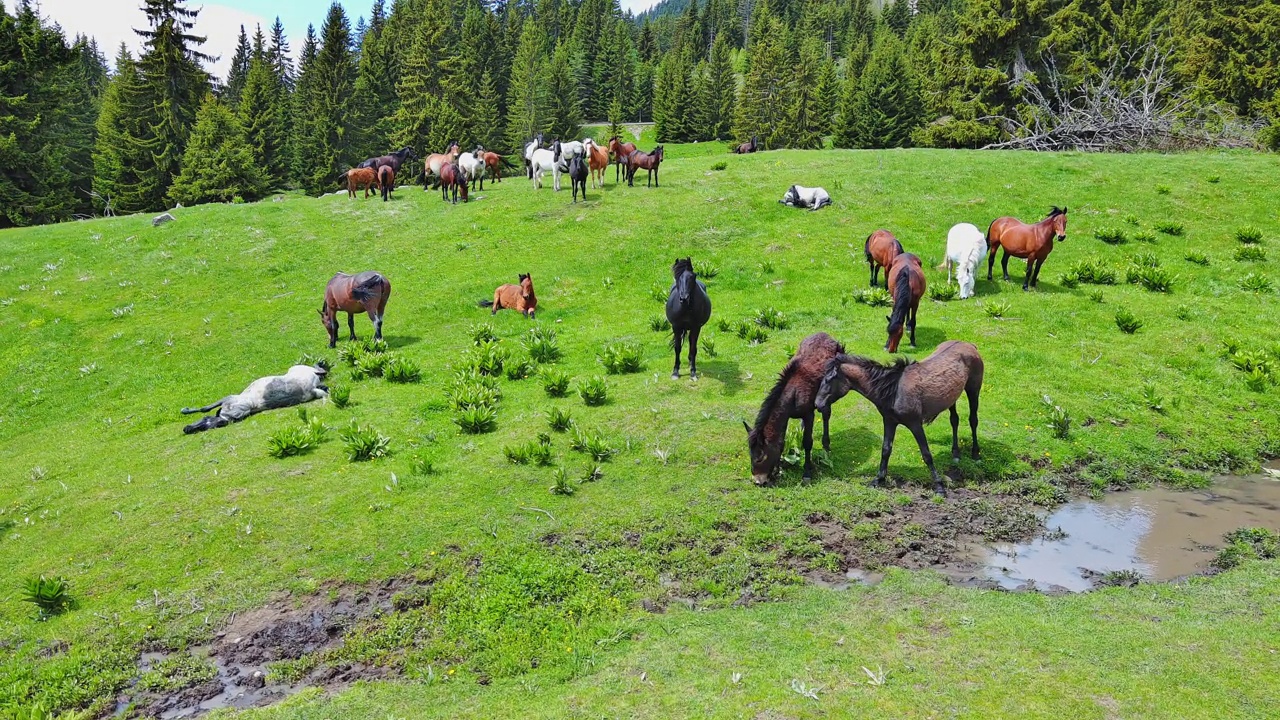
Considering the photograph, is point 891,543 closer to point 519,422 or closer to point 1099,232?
point 519,422

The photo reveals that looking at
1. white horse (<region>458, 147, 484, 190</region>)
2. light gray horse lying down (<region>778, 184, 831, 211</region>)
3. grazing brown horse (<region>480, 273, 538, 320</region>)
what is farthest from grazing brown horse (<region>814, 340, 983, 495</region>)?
white horse (<region>458, 147, 484, 190</region>)

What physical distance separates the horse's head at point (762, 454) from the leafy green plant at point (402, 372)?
8.42 m

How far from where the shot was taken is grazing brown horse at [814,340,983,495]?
9.46 metres

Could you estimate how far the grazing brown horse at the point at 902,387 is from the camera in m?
9.46

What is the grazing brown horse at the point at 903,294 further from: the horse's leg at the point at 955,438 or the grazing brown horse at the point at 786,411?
the grazing brown horse at the point at 786,411

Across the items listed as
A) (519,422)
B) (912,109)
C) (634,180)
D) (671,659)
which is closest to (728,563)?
(671,659)

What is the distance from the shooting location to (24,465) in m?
12.2

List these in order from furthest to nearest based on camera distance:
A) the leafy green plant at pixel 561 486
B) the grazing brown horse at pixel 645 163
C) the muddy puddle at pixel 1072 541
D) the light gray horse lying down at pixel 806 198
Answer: the grazing brown horse at pixel 645 163, the light gray horse lying down at pixel 806 198, the leafy green plant at pixel 561 486, the muddy puddle at pixel 1072 541

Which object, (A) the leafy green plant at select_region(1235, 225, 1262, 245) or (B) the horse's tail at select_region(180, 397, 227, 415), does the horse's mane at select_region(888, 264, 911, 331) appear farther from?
(A) the leafy green plant at select_region(1235, 225, 1262, 245)

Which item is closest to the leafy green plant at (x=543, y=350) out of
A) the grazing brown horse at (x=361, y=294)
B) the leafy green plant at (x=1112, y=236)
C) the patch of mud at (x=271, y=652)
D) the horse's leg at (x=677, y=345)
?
the horse's leg at (x=677, y=345)

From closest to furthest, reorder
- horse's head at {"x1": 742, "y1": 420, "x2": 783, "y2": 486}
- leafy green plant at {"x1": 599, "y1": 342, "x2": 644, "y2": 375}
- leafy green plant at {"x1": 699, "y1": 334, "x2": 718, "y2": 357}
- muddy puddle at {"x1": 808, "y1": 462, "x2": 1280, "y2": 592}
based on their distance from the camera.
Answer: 1. muddy puddle at {"x1": 808, "y1": 462, "x2": 1280, "y2": 592}
2. horse's head at {"x1": 742, "y1": 420, "x2": 783, "y2": 486}
3. leafy green plant at {"x1": 599, "y1": 342, "x2": 644, "y2": 375}
4. leafy green plant at {"x1": 699, "y1": 334, "x2": 718, "y2": 357}

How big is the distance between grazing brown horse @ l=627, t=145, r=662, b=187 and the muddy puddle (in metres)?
21.8

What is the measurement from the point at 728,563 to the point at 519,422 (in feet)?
18.4

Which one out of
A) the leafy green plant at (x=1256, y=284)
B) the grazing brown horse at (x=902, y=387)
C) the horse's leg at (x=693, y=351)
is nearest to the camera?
the grazing brown horse at (x=902, y=387)
